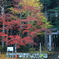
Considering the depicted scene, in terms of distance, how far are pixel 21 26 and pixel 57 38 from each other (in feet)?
28.8

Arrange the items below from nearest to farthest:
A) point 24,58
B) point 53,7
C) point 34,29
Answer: point 24,58 → point 34,29 → point 53,7

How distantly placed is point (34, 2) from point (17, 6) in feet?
5.26

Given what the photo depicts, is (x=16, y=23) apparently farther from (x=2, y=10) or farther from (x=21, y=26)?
(x=2, y=10)

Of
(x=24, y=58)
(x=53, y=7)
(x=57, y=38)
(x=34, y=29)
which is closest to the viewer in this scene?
(x=24, y=58)

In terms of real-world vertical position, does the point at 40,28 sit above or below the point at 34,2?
below

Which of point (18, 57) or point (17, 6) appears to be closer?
point (18, 57)

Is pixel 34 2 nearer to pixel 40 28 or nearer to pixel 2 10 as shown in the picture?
pixel 40 28

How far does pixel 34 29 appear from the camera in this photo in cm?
1487

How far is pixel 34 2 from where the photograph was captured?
1489cm

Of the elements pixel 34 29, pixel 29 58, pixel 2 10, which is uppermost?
pixel 2 10

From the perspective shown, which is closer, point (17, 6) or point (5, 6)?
point (17, 6)

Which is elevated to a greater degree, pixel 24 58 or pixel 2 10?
pixel 2 10

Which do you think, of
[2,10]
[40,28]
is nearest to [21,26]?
[40,28]

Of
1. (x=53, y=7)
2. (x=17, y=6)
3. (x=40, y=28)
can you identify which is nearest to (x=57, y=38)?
(x=53, y=7)
